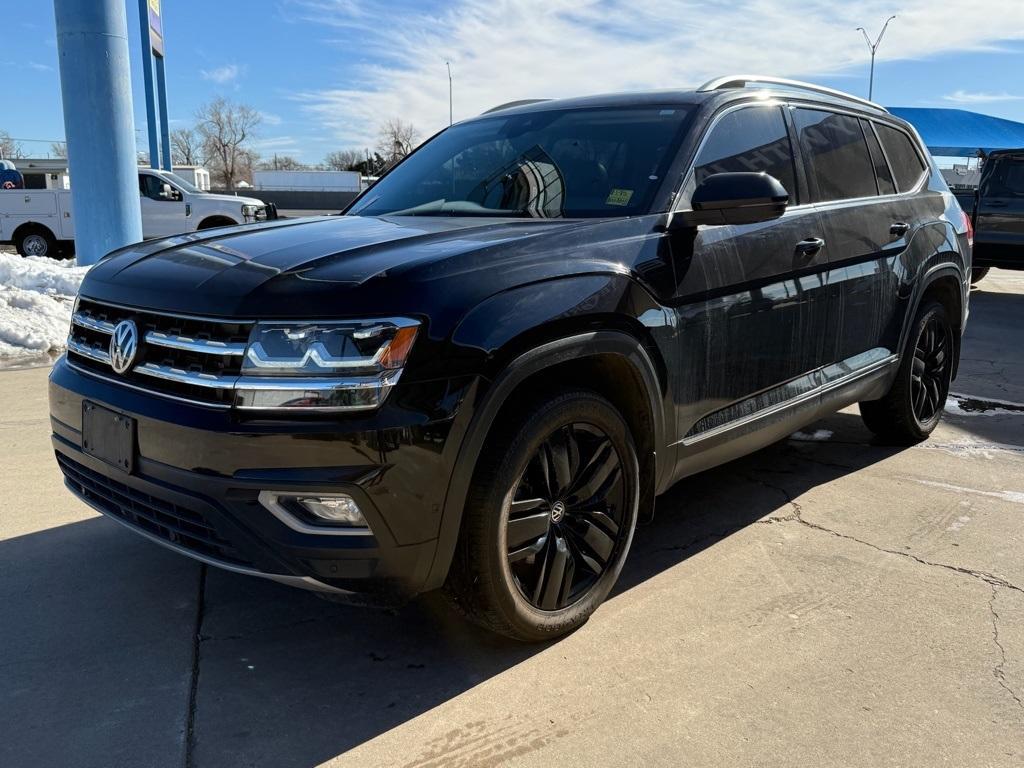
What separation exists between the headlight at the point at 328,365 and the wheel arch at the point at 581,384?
29 cm

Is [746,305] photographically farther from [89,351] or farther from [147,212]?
[147,212]

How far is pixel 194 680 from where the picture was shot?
270 centimetres

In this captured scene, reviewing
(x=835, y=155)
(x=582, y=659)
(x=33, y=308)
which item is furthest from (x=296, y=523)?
(x=33, y=308)

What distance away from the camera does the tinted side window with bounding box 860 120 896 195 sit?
15.0 feet

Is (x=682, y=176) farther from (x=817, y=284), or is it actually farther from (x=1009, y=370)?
(x=1009, y=370)

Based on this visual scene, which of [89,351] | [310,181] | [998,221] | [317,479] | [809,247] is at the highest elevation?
[310,181]

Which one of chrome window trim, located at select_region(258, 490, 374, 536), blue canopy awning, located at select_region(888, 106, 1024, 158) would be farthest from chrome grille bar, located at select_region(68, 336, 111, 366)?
blue canopy awning, located at select_region(888, 106, 1024, 158)

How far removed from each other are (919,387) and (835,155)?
5.35 feet

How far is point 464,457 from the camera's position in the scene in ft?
7.89

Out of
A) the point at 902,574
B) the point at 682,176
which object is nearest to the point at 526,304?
the point at 682,176

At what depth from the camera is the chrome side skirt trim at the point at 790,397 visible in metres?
3.34

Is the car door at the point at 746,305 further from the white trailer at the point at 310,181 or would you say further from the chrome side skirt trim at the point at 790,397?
the white trailer at the point at 310,181

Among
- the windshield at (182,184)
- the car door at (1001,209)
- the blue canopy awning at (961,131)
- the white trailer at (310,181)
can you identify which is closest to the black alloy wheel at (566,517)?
the car door at (1001,209)

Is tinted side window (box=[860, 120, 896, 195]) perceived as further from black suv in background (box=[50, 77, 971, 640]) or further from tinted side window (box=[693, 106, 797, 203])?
tinted side window (box=[693, 106, 797, 203])
